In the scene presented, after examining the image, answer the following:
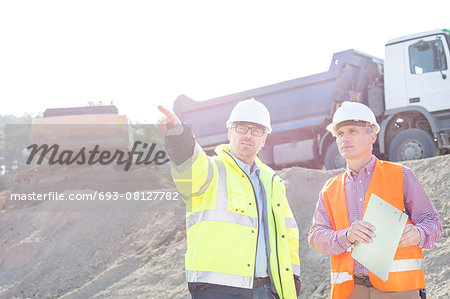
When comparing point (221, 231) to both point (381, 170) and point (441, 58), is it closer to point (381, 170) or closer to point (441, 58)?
point (381, 170)

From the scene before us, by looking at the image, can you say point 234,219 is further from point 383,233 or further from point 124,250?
point 124,250

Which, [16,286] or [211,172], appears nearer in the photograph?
[211,172]

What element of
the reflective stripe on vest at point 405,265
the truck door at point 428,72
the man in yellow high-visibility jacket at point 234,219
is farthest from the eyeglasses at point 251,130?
the truck door at point 428,72

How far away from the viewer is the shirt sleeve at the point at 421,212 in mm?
2707

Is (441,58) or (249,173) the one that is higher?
(441,58)

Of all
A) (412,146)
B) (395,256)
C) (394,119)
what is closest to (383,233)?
(395,256)

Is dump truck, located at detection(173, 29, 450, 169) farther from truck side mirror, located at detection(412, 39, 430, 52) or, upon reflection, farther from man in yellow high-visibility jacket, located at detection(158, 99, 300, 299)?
man in yellow high-visibility jacket, located at detection(158, 99, 300, 299)

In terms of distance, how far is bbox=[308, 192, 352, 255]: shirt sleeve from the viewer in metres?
2.81

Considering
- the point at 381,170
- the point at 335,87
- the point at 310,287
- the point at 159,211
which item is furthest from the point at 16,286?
the point at 381,170

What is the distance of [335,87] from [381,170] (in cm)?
686

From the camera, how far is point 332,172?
8172mm

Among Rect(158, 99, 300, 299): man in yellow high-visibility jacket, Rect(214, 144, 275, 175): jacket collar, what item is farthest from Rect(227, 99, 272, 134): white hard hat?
Rect(214, 144, 275, 175): jacket collar

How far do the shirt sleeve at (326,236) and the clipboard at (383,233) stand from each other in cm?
16

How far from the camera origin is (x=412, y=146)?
903 centimetres
